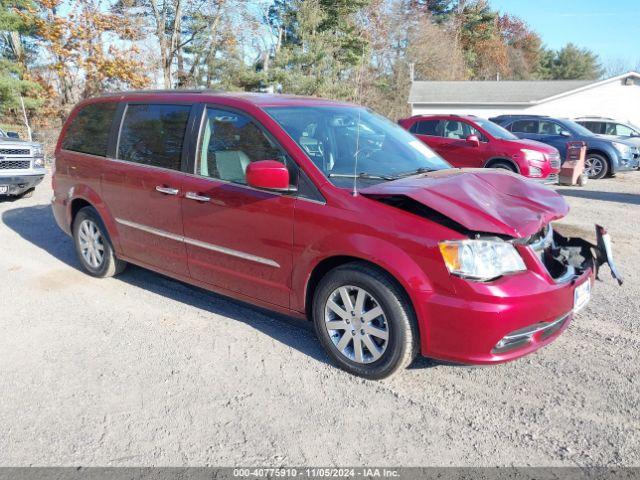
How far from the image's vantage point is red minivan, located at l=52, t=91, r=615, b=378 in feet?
9.91

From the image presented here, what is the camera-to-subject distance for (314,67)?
80.7ft

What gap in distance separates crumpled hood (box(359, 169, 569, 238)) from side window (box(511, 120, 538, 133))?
1243 cm

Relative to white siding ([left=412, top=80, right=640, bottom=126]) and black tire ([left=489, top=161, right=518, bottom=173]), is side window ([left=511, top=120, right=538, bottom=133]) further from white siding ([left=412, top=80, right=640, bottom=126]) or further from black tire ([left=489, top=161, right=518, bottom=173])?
white siding ([left=412, top=80, right=640, bottom=126])

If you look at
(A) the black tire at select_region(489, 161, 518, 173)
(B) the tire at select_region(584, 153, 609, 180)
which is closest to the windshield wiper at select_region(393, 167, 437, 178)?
(A) the black tire at select_region(489, 161, 518, 173)

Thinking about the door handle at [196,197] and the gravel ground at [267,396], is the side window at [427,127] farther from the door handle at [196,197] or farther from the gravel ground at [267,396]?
the door handle at [196,197]

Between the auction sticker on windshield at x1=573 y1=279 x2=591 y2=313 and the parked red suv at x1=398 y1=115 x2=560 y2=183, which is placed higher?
the parked red suv at x1=398 y1=115 x2=560 y2=183

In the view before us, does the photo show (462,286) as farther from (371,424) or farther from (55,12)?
(55,12)

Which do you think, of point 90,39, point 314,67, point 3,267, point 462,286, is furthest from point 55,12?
point 462,286

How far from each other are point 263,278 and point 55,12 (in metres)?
22.2

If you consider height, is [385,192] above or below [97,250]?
above

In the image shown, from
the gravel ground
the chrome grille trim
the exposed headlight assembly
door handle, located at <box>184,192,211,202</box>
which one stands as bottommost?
the gravel ground

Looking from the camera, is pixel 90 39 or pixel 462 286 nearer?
pixel 462 286

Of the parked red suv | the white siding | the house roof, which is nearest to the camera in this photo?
the parked red suv

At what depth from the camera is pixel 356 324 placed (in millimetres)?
3383
